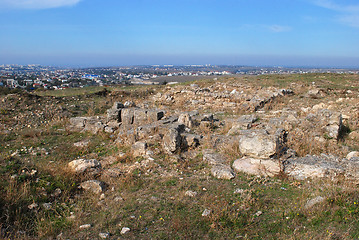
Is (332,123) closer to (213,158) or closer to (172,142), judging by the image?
(213,158)

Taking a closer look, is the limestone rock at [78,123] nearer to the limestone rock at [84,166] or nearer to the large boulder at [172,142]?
the limestone rock at [84,166]

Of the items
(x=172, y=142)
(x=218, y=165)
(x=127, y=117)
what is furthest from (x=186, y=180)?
(x=127, y=117)

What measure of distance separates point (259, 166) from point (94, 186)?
401 centimetres

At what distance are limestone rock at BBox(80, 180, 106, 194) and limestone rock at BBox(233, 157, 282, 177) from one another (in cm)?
330

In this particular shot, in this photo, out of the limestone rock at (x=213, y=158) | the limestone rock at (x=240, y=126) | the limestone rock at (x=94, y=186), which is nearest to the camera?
the limestone rock at (x=94, y=186)

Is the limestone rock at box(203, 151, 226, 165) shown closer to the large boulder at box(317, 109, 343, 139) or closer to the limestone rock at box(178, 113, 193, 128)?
the limestone rock at box(178, 113, 193, 128)

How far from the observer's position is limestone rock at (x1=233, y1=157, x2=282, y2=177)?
5.59 meters

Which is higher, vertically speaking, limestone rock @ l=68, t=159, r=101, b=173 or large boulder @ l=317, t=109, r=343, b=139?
large boulder @ l=317, t=109, r=343, b=139

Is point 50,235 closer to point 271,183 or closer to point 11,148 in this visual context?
point 271,183

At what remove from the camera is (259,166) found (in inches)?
226

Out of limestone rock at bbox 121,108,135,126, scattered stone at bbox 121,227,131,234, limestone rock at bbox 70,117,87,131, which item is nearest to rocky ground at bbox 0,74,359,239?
scattered stone at bbox 121,227,131,234

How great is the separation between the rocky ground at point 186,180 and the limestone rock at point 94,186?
3 centimetres

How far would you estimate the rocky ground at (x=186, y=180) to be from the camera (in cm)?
386

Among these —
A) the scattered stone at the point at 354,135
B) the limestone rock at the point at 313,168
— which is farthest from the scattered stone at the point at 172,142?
the scattered stone at the point at 354,135
